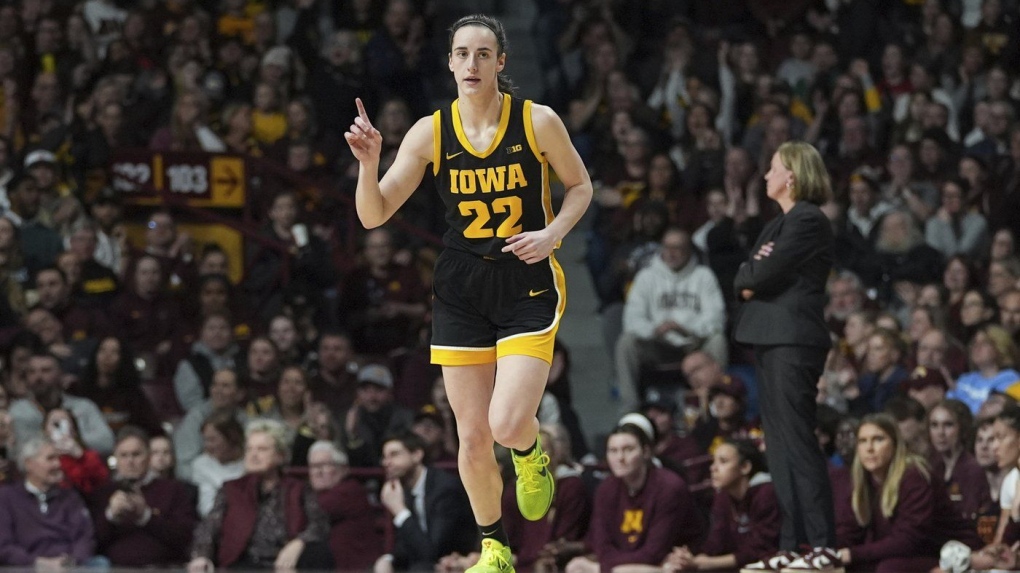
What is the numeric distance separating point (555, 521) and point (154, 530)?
240cm

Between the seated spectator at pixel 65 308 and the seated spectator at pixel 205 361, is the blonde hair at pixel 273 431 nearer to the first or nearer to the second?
the seated spectator at pixel 205 361

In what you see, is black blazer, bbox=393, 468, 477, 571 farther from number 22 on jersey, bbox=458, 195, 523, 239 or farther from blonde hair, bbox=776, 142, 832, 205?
number 22 on jersey, bbox=458, 195, 523, 239

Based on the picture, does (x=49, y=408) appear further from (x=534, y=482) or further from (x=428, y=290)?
(x=534, y=482)

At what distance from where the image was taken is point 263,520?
31.8 ft

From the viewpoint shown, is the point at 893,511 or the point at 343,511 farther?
the point at 343,511

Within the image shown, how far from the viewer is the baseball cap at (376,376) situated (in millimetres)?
10891

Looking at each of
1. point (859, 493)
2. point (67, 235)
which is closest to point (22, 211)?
point (67, 235)

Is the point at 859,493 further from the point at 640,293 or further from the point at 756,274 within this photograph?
the point at 640,293

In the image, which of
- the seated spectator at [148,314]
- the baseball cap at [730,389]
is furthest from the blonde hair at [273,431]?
the baseball cap at [730,389]

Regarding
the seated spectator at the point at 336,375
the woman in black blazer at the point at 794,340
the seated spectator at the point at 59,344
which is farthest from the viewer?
the seated spectator at the point at 336,375

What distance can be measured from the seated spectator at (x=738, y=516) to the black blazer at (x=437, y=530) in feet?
4.08

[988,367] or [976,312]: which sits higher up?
[976,312]

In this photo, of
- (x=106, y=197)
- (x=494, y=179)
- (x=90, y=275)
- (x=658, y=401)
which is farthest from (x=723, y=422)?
(x=106, y=197)

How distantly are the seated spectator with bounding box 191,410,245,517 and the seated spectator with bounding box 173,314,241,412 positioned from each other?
3.00ft
